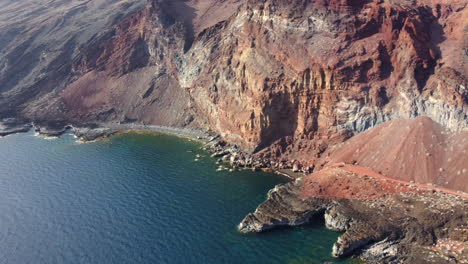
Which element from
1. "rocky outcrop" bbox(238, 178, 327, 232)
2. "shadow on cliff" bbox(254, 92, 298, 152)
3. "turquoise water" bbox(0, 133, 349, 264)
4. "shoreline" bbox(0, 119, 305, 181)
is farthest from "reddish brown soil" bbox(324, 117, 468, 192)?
"shoreline" bbox(0, 119, 305, 181)

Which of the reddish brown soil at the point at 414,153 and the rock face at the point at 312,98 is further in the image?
the reddish brown soil at the point at 414,153

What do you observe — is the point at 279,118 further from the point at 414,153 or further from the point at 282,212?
the point at 414,153

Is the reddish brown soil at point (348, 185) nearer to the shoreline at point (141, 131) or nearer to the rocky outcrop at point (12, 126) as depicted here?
the shoreline at point (141, 131)

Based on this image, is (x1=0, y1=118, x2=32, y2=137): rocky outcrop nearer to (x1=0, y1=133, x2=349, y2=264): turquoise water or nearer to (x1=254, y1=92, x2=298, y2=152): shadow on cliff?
(x1=0, y1=133, x2=349, y2=264): turquoise water

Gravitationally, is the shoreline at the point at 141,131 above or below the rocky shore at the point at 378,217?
above

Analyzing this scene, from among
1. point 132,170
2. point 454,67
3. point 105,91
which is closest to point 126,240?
point 132,170

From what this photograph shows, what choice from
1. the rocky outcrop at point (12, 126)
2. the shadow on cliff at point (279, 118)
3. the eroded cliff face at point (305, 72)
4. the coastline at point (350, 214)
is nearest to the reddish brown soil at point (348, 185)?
the coastline at point (350, 214)

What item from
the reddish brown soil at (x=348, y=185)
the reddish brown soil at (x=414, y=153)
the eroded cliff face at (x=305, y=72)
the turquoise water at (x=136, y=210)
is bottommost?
the turquoise water at (x=136, y=210)
